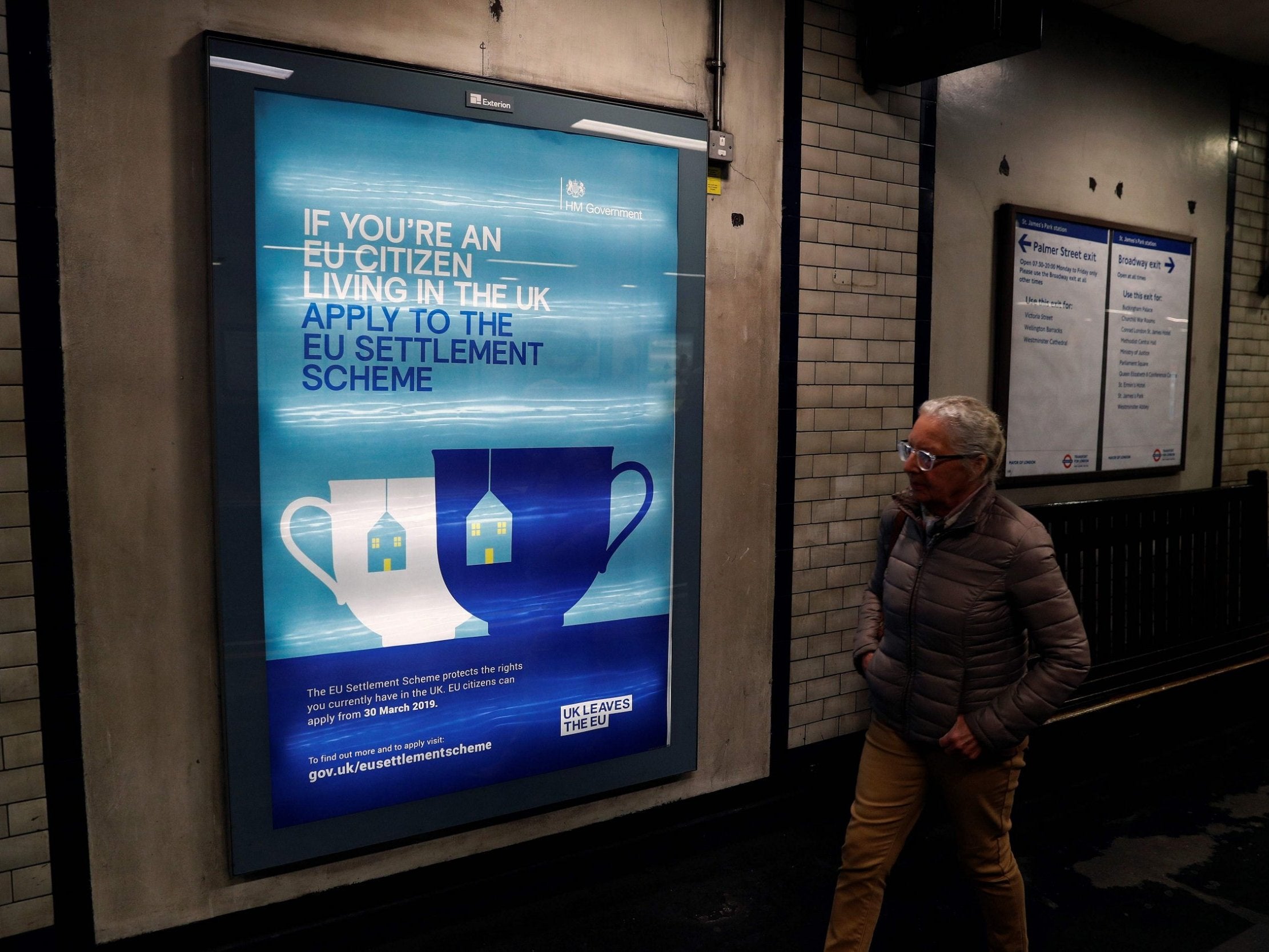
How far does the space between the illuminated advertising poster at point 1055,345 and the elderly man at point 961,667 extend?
2318 mm

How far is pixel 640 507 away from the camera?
3234 mm

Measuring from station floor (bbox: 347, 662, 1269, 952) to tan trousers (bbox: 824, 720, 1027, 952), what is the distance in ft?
1.89

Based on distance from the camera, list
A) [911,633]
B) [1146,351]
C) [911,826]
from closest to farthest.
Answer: [911,633]
[911,826]
[1146,351]

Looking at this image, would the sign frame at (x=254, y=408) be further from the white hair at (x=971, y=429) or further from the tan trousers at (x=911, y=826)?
the white hair at (x=971, y=429)

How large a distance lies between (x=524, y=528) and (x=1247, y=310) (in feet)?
17.9

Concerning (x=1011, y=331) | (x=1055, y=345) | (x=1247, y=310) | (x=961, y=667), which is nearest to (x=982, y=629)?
(x=961, y=667)

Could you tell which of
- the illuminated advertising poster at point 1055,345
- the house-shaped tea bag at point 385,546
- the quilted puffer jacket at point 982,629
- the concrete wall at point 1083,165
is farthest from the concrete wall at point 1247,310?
the house-shaped tea bag at point 385,546

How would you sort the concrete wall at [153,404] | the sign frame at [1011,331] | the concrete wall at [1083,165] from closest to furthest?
the concrete wall at [153,404]
the concrete wall at [1083,165]
the sign frame at [1011,331]

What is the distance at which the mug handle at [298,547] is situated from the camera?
2.61 meters

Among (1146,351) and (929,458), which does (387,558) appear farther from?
(1146,351)

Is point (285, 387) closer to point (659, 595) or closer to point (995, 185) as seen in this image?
point (659, 595)

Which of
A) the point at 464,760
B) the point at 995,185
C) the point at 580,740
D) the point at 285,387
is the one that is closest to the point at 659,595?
the point at 580,740

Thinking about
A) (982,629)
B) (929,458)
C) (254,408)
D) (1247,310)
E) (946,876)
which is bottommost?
(946,876)

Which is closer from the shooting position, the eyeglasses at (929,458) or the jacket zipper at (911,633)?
the eyeglasses at (929,458)
